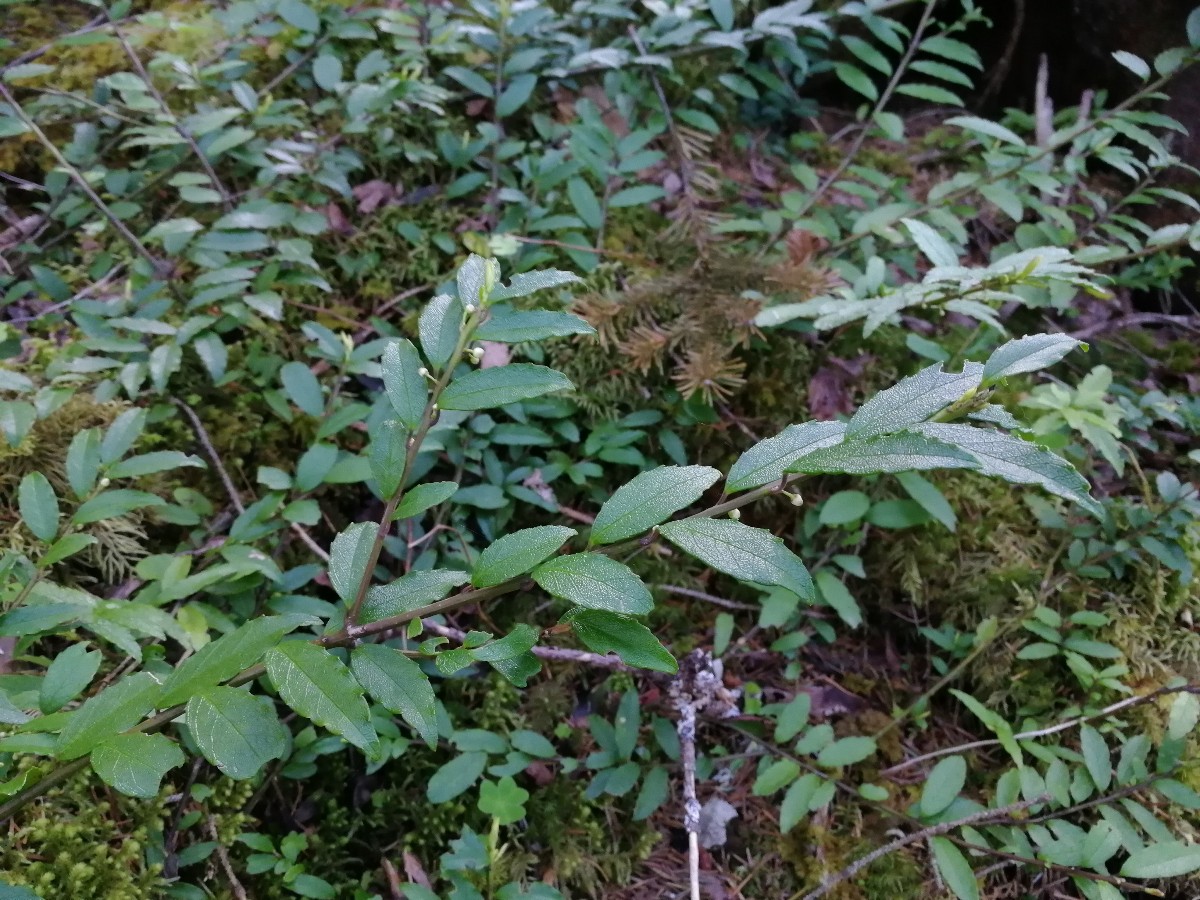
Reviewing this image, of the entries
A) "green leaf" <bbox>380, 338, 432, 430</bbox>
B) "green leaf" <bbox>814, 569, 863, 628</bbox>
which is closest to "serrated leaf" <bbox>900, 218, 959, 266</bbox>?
"green leaf" <bbox>814, 569, 863, 628</bbox>

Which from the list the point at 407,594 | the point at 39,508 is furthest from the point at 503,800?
the point at 39,508

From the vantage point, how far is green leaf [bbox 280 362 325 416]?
1.88m

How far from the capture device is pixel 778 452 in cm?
94

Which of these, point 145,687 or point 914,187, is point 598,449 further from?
point 914,187

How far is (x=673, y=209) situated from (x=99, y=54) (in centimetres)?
214

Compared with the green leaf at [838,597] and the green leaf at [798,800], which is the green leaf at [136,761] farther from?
the green leaf at [838,597]

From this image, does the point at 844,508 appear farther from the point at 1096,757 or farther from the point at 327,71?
the point at 327,71

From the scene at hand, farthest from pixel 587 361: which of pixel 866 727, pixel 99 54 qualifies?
pixel 99 54

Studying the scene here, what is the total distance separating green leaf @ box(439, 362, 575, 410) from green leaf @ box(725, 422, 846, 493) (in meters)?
0.27

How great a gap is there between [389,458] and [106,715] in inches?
18.9

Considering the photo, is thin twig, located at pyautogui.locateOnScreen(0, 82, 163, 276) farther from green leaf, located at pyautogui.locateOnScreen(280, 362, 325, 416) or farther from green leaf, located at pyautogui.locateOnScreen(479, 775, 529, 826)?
green leaf, located at pyautogui.locateOnScreen(479, 775, 529, 826)

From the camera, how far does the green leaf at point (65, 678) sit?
1.09 m

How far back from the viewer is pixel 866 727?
1876mm

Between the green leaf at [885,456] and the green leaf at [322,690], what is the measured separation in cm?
60
